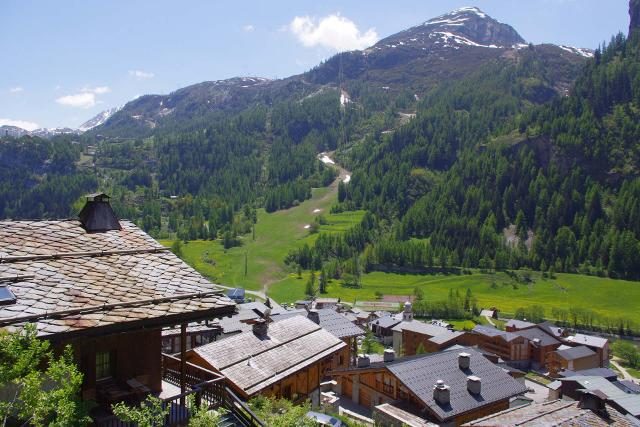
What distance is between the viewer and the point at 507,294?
146 m

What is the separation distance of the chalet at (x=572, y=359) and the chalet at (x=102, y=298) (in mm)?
80104

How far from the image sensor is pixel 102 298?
1247 centimetres

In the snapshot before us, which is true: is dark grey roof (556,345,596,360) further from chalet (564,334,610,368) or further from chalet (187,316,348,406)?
chalet (187,316,348,406)

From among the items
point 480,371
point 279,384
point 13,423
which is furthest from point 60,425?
Result: point 480,371

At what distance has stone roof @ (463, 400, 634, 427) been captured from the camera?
2812 cm

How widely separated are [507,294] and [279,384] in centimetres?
12586

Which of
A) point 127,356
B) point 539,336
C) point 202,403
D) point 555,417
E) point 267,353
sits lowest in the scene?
point 539,336

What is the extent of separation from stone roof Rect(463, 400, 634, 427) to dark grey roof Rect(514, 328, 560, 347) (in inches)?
2463

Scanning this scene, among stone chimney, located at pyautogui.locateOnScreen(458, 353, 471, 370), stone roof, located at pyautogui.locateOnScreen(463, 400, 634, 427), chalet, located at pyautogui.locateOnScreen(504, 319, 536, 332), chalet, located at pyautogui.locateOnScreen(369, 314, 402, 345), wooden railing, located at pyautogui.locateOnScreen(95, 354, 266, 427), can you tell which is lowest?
chalet, located at pyautogui.locateOnScreen(369, 314, 402, 345)

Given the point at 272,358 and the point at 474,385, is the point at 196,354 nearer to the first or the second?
the point at 272,358

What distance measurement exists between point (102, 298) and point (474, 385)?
34.1m

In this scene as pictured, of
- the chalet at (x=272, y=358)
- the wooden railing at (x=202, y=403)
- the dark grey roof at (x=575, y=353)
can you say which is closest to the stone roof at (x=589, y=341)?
the dark grey roof at (x=575, y=353)

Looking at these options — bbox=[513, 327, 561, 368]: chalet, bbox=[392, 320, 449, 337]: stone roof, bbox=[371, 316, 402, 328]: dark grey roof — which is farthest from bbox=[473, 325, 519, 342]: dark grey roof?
bbox=[371, 316, 402, 328]: dark grey roof

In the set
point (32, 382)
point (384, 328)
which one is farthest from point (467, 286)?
point (32, 382)
